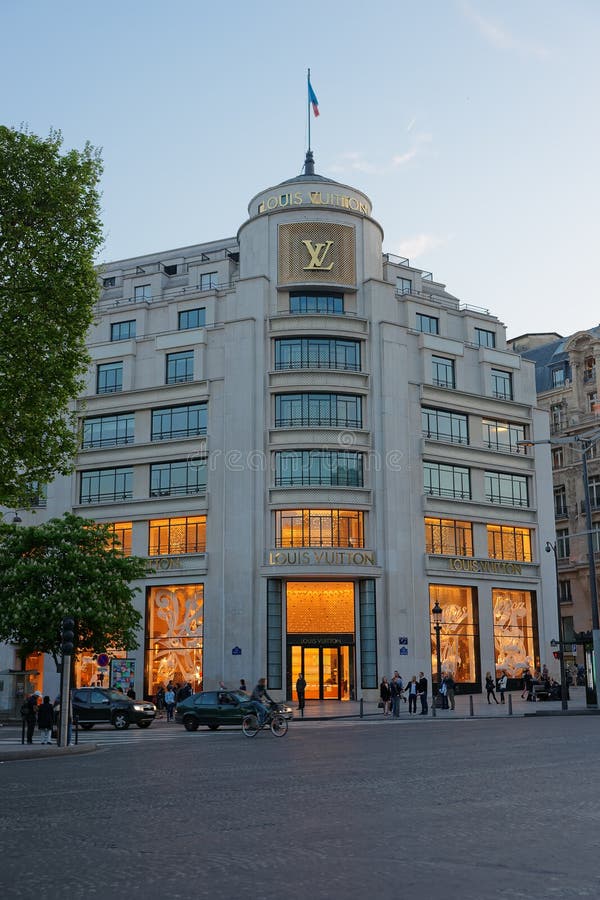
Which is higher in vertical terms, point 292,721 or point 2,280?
point 2,280

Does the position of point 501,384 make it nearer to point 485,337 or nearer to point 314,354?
point 485,337

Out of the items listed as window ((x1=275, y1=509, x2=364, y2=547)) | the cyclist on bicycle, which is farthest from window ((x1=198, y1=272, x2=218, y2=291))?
the cyclist on bicycle

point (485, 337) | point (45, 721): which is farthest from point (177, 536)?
point (45, 721)

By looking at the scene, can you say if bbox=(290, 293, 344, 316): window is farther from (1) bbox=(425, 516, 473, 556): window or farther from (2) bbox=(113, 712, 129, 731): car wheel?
(2) bbox=(113, 712, 129, 731): car wheel

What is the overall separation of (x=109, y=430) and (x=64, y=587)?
17.0 m

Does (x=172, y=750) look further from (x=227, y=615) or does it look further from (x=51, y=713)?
(x=227, y=615)

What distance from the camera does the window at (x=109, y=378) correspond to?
57.6 metres

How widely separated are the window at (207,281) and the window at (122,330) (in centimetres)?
540

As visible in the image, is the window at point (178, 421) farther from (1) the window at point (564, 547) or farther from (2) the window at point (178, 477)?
(1) the window at point (564, 547)

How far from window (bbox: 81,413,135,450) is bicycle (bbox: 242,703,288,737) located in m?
30.1

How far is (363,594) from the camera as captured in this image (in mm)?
51000

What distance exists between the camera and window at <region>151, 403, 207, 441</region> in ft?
179

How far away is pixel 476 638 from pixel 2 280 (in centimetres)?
3820

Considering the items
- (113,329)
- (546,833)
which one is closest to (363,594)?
(113,329)
